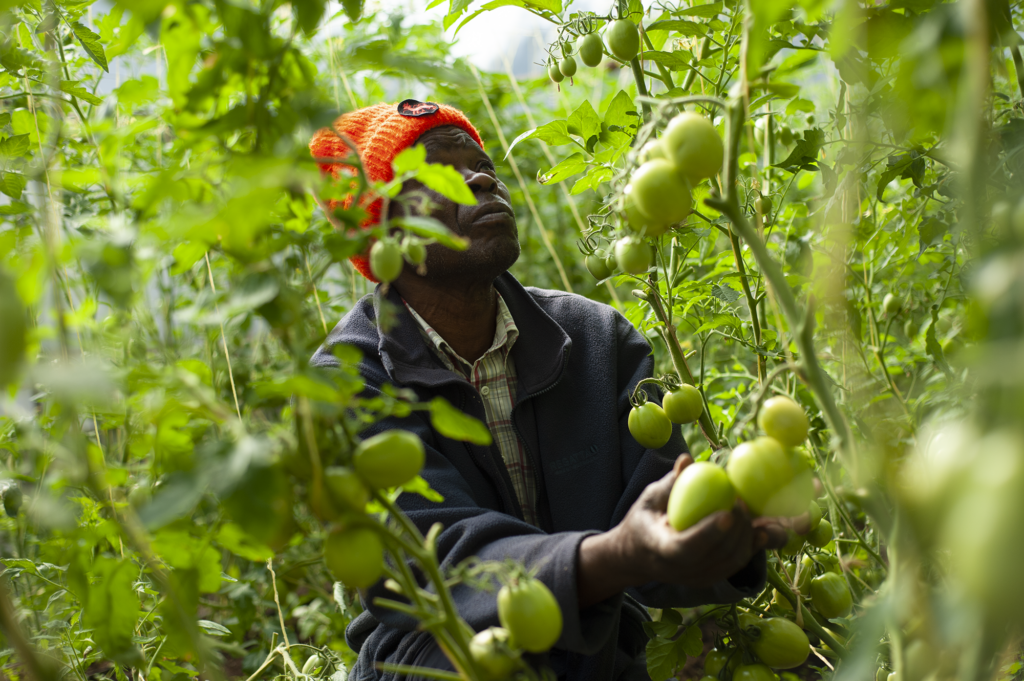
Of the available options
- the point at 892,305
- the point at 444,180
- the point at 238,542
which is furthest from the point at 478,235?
the point at 892,305

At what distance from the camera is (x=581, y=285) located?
263cm

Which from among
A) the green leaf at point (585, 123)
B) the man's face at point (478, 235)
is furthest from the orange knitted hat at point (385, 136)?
the green leaf at point (585, 123)

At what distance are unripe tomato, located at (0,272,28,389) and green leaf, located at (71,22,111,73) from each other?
739mm

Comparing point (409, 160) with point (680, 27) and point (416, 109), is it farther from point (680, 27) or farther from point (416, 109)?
point (416, 109)

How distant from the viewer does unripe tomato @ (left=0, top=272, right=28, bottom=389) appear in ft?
1.43

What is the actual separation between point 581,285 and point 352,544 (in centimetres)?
217

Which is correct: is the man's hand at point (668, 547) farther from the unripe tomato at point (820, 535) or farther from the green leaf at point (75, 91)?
the green leaf at point (75, 91)

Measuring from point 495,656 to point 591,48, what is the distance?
29.2 inches

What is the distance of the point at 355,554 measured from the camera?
0.51 m

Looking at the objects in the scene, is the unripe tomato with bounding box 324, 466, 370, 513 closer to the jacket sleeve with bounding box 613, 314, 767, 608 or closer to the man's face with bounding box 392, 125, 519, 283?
the jacket sleeve with bounding box 613, 314, 767, 608

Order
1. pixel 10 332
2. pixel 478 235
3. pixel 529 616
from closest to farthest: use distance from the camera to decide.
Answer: pixel 10 332 → pixel 529 616 → pixel 478 235

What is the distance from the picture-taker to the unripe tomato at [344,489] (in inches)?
20.0

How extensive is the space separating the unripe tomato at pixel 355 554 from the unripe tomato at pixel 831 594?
691 millimetres

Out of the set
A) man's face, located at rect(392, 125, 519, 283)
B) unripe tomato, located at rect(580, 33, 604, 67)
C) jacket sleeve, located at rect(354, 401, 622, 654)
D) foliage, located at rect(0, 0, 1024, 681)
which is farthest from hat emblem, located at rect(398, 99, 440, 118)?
jacket sleeve, located at rect(354, 401, 622, 654)
